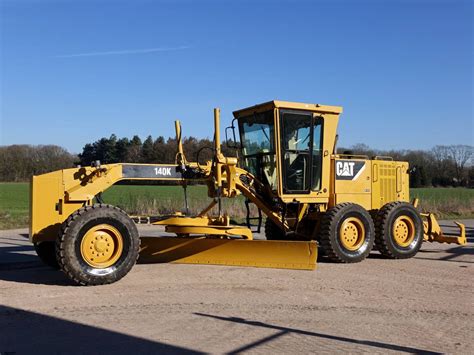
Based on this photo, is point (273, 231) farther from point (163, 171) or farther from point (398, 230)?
point (163, 171)

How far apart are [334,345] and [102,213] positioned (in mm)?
4230

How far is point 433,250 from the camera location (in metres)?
12.5

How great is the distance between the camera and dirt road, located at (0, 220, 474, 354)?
16.6ft

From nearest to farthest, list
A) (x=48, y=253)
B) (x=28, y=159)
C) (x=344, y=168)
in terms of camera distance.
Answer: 1. (x=48, y=253)
2. (x=344, y=168)
3. (x=28, y=159)

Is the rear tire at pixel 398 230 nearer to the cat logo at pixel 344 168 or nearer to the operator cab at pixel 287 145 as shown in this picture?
the cat logo at pixel 344 168

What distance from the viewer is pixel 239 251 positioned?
29.7 feet

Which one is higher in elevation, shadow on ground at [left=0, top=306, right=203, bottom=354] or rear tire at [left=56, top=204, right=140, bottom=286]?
rear tire at [left=56, top=204, right=140, bottom=286]

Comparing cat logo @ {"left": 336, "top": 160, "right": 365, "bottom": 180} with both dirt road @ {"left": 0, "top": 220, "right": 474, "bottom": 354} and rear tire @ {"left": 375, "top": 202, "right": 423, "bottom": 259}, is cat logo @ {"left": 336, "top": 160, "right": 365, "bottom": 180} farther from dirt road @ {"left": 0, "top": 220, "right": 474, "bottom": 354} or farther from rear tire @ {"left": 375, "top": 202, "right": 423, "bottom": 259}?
dirt road @ {"left": 0, "top": 220, "right": 474, "bottom": 354}

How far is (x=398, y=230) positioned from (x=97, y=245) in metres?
6.36

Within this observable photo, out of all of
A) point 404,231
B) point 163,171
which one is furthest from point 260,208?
point 404,231

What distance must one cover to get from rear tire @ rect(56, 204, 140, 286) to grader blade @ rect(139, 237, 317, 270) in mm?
1495

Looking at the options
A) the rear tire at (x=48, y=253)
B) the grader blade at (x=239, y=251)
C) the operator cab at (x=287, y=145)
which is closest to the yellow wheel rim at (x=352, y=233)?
the operator cab at (x=287, y=145)

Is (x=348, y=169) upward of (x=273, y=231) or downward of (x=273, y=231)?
upward

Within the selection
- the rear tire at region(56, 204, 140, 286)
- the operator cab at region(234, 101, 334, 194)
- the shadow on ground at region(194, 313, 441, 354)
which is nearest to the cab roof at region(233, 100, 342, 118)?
the operator cab at region(234, 101, 334, 194)
